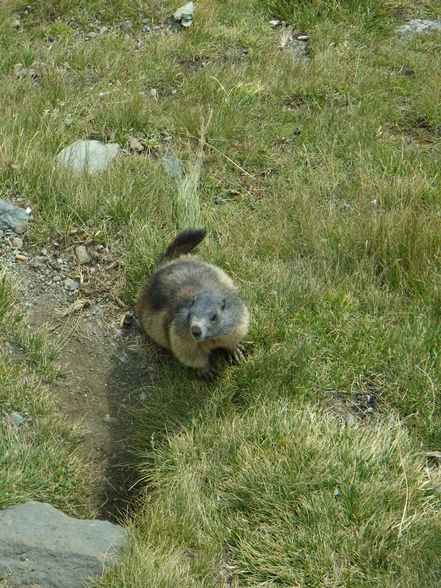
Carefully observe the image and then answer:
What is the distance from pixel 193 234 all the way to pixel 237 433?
65.5 inches

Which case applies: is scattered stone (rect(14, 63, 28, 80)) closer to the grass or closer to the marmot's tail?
the grass

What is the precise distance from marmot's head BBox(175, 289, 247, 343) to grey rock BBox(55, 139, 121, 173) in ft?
6.66

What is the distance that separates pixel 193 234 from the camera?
556cm

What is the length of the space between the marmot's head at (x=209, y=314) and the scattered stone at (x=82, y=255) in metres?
1.35

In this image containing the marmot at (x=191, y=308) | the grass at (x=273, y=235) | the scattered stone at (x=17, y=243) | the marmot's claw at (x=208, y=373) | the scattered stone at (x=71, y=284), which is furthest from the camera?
the scattered stone at (x=17, y=243)

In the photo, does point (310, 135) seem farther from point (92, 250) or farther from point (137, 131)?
point (92, 250)

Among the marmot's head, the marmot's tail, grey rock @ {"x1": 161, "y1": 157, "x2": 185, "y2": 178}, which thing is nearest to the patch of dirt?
the marmot's tail

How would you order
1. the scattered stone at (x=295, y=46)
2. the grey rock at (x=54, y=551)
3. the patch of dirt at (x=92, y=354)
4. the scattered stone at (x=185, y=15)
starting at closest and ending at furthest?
the grey rock at (x=54, y=551), the patch of dirt at (x=92, y=354), the scattered stone at (x=295, y=46), the scattered stone at (x=185, y=15)

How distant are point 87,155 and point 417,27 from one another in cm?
427

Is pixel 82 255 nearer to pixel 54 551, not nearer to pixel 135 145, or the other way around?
pixel 135 145

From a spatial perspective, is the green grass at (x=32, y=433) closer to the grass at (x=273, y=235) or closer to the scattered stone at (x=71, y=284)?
the grass at (x=273, y=235)

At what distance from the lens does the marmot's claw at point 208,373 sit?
16.9 ft

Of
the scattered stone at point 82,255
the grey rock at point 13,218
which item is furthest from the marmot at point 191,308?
the grey rock at point 13,218

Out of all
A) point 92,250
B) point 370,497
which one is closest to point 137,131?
point 92,250
